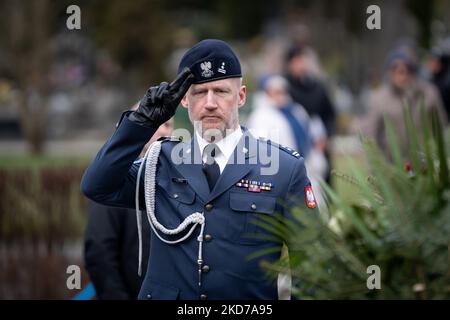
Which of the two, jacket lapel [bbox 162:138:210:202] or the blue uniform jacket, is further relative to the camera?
jacket lapel [bbox 162:138:210:202]

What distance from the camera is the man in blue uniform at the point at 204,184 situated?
3898 millimetres

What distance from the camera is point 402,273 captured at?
8.74 ft

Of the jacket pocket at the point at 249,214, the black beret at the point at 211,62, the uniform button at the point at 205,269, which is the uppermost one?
the black beret at the point at 211,62

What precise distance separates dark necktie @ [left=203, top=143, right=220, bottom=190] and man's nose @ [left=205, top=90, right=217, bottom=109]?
23 centimetres

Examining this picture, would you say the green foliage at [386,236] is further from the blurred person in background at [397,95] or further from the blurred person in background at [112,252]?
the blurred person in background at [397,95]

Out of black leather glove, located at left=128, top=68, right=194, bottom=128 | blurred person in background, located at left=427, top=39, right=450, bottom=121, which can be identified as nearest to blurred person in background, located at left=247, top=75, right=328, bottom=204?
blurred person in background, located at left=427, top=39, right=450, bottom=121

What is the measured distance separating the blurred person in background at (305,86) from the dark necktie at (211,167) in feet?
24.9

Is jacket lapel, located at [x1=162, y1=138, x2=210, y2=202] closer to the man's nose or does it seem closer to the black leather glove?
the man's nose

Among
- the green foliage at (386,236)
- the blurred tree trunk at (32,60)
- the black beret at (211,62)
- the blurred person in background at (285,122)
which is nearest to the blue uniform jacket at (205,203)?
the black beret at (211,62)

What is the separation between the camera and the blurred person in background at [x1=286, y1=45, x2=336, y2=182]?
38.8ft

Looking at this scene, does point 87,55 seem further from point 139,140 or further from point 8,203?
point 139,140
